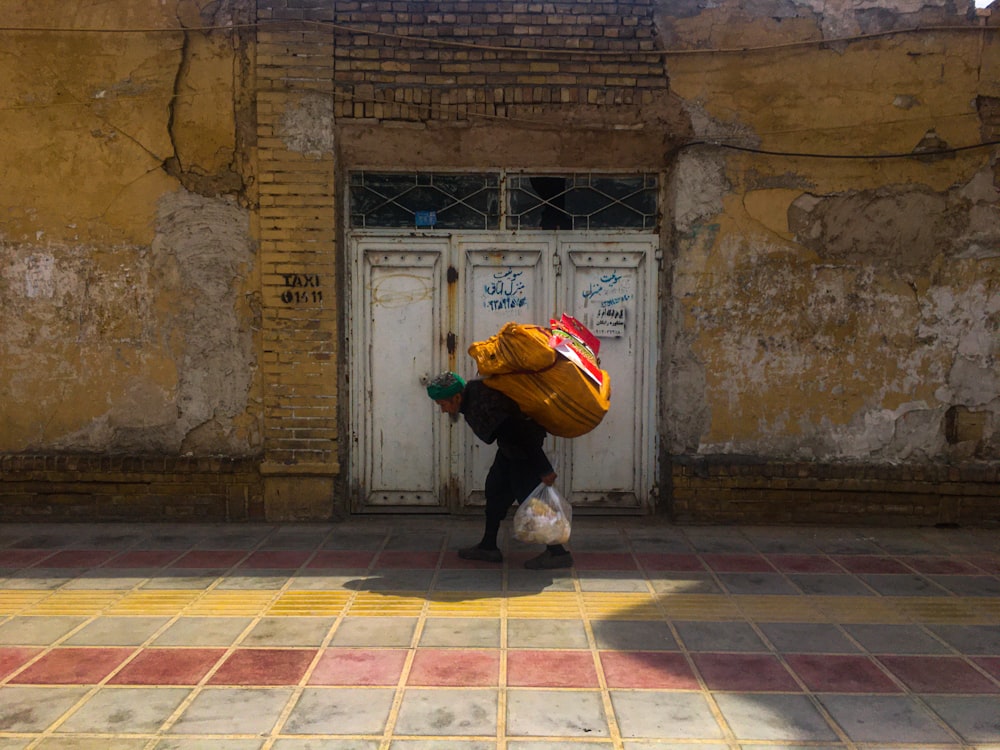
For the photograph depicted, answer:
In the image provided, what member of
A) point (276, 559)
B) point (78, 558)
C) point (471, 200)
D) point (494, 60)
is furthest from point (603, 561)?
point (494, 60)

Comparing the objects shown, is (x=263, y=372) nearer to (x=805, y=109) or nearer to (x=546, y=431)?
(x=546, y=431)

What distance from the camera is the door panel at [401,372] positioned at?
19.7 ft

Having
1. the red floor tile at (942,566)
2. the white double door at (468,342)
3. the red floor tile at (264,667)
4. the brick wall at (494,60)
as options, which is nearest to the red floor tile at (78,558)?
the white double door at (468,342)

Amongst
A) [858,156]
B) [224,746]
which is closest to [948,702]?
[224,746]

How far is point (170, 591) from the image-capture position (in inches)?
176

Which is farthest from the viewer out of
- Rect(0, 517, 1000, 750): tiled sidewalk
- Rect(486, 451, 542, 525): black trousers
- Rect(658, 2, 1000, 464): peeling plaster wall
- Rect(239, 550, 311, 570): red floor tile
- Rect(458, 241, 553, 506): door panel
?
Rect(458, 241, 553, 506): door panel

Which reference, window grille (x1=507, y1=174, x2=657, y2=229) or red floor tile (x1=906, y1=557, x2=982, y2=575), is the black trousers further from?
red floor tile (x1=906, y1=557, x2=982, y2=575)

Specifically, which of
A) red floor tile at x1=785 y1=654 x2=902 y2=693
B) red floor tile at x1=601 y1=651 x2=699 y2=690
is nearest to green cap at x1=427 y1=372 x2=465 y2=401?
red floor tile at x1=601 y1=651 x2=699 y2=690

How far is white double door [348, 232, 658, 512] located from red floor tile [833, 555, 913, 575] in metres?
1.50

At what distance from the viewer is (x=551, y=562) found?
4.88 m

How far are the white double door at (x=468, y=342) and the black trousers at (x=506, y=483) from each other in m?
1.04

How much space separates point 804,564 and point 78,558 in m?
4.70

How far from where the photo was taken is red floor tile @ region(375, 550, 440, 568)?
496 cm

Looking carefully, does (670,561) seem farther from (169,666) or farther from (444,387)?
(169,666)
